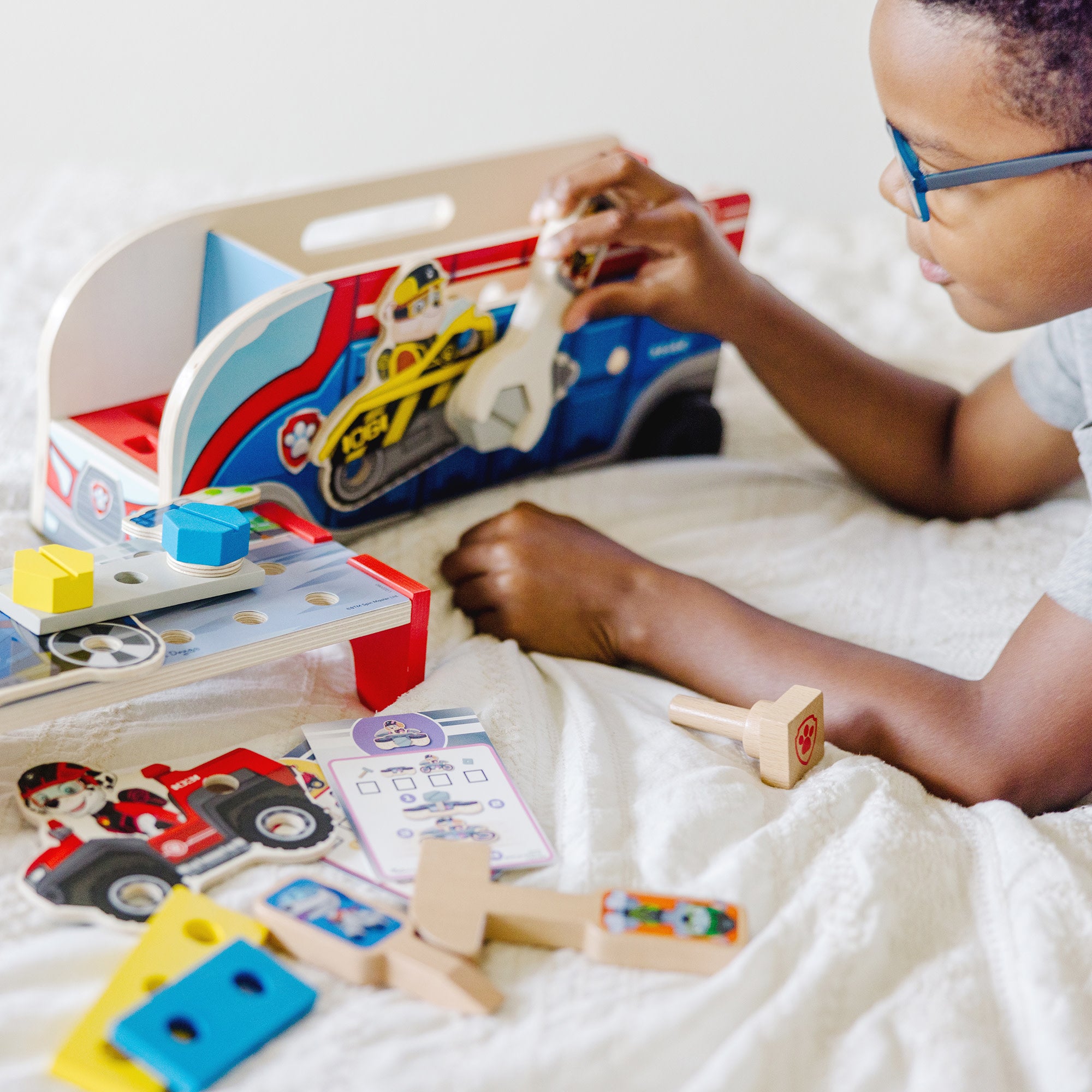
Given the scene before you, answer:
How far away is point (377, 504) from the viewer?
919 mm

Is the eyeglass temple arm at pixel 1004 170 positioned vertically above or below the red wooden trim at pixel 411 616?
above

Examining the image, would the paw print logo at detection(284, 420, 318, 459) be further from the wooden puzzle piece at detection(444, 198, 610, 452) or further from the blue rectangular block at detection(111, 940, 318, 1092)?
the blue rectangular block at detection(111, 940, 318, 1092)

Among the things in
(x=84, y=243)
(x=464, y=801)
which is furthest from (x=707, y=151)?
(x=464, y=801)

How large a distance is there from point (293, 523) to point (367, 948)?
34 centimetres

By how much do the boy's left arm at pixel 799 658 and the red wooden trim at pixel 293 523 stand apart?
0.36 feet

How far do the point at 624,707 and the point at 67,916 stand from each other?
1.07 ft

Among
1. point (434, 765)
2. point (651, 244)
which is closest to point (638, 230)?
point (651, 244)

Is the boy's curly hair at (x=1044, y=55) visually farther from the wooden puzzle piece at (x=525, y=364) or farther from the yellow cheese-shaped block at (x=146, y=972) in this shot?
the yellow cheese-shaped block at (x=146, y=972)

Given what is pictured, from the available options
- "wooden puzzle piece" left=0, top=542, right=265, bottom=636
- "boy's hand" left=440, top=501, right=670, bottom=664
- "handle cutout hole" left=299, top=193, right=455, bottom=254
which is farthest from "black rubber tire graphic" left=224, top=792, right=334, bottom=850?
"handle cutout hole" left=299, top=193, right=455, bottom=254

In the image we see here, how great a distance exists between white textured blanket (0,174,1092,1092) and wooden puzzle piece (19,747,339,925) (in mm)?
14

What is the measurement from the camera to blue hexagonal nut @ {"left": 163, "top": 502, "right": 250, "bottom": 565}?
2.17 ft

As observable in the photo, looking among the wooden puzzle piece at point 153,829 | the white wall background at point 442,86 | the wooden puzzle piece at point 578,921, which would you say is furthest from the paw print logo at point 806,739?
the white wall background at point 442,86

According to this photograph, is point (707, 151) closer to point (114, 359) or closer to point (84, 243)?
point (84, 243)

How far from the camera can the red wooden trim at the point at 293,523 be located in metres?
0.76
